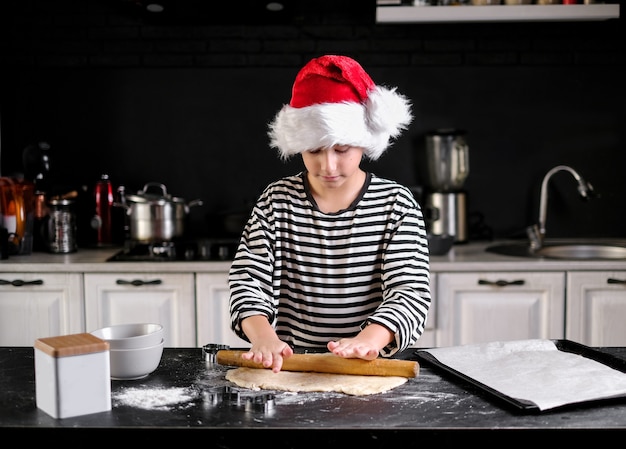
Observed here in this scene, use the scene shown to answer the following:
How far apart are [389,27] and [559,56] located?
0.79 m

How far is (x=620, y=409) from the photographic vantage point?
1360mm

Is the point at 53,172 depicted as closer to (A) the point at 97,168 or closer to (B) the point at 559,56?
(A) the point at 97,168

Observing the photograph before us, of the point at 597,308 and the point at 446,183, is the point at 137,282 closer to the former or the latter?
the point at 446,183

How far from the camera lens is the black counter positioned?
126 centimetres

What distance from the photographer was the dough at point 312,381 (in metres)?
1.48

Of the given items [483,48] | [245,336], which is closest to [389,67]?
[483,48]

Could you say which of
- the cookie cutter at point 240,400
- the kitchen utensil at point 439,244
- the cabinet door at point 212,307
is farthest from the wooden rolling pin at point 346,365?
the kitchen utensil at point 439,244

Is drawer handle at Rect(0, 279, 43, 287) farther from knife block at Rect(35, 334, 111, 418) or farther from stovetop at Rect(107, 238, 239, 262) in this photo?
knife block at Rect(35, 334, 111, 418)

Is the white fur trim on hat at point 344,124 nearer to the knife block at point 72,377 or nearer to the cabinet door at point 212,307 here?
the knife block at point 72,377

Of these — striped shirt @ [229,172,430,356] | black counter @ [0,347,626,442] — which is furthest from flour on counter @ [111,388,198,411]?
striped shirt @ [229,172,430,356]

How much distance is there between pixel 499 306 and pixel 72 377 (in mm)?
2061

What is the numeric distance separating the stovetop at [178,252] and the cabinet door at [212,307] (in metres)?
0.09

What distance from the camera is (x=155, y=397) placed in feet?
4.75

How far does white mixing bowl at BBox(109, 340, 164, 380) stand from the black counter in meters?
0.02
